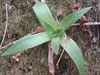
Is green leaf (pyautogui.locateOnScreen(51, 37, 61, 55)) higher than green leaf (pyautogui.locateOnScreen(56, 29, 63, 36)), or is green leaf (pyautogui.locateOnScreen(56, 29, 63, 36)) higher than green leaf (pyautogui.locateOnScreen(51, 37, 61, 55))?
green leaf (pyautogui.locateOnScreen(56, 29, 63, 36))

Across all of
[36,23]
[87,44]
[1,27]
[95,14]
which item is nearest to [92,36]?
[87,44]

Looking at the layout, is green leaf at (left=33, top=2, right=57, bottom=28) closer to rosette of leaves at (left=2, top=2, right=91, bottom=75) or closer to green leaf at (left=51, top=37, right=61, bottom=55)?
rosette of leaves at (left=2, top=2, right=91, bottom=75)

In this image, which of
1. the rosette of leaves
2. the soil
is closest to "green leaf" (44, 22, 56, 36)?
the rosette of leaves

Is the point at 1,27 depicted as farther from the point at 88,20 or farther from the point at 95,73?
the point at 95,73

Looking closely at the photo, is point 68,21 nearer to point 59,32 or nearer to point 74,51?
point 59,32

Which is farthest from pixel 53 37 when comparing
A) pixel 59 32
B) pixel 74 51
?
pixel 74 51

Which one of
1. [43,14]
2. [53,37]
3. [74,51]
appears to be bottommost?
[74,51]

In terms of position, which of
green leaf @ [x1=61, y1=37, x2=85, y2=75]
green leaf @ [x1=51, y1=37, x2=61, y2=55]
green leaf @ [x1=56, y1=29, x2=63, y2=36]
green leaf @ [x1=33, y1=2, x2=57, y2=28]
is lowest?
green leaf @ [x1=61, y1=37, x2=85, y2=75]
